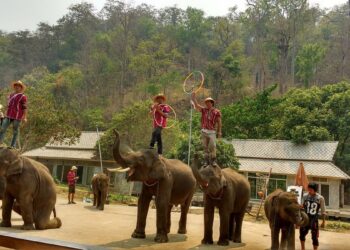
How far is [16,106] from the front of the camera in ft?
33.7

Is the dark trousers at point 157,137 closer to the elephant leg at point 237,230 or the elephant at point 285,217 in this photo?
the elephant leg at point 237,230

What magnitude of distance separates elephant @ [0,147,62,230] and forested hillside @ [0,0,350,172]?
15.6 m

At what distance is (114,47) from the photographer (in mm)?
63000

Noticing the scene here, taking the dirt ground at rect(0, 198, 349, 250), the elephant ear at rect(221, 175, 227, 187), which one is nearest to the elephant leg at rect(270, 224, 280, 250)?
the dirt ground at rect(0, 198, 349, 250)

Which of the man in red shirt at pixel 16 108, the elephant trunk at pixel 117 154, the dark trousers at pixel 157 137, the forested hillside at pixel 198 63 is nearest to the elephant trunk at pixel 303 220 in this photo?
the elephant trunk at pixel 117 154

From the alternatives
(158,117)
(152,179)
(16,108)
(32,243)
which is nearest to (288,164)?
(158,117)

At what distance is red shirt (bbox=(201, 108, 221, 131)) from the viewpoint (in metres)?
10.0

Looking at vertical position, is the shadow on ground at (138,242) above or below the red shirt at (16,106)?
below

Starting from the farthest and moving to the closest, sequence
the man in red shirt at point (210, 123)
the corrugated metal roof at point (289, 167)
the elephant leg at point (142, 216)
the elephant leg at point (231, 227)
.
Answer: the corrugated metal roof at point (289, 167)
the elephant leg at point (231, 227)
the man in red shirt at point (210, 123)
the elephant leg at point (142, 216)

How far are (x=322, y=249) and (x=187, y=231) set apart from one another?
333 centimetres

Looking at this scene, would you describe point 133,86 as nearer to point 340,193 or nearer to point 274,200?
point 340,193

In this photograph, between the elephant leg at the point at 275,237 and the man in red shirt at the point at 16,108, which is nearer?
the elephant leg at the point at 275,237

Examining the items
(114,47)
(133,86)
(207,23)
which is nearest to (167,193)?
(133,86)

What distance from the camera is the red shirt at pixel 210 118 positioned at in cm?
1001
